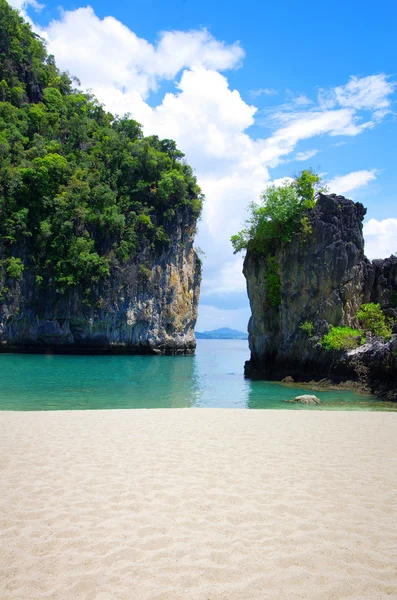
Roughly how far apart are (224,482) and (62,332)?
43511 millimetres

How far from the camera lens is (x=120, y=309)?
157 feet

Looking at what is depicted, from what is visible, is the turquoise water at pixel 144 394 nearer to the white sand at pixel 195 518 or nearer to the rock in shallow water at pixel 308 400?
the rock in shallow water at pixel 308 400

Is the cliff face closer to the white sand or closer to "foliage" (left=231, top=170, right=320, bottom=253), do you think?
"foliage" (left=231, top=170, right=320, bottom=253)

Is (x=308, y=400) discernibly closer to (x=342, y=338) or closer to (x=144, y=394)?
(x=144, y=394)

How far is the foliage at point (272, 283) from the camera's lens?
26875 mm

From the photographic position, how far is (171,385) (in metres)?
21.5

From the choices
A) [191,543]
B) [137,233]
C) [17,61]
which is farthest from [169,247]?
[191,543]

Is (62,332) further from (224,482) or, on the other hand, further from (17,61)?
(224,482)

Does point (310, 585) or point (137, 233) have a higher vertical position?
point (137, 233)

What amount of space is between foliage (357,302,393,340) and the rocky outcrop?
30.0 m

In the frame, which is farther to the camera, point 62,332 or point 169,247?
point 169,247

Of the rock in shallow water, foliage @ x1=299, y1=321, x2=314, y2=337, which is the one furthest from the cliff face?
the rock in shallow water

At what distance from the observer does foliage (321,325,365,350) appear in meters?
22.5

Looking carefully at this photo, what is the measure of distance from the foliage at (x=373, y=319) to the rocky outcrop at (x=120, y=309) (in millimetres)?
30006
